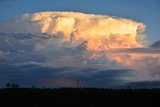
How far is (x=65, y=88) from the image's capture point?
334ft
